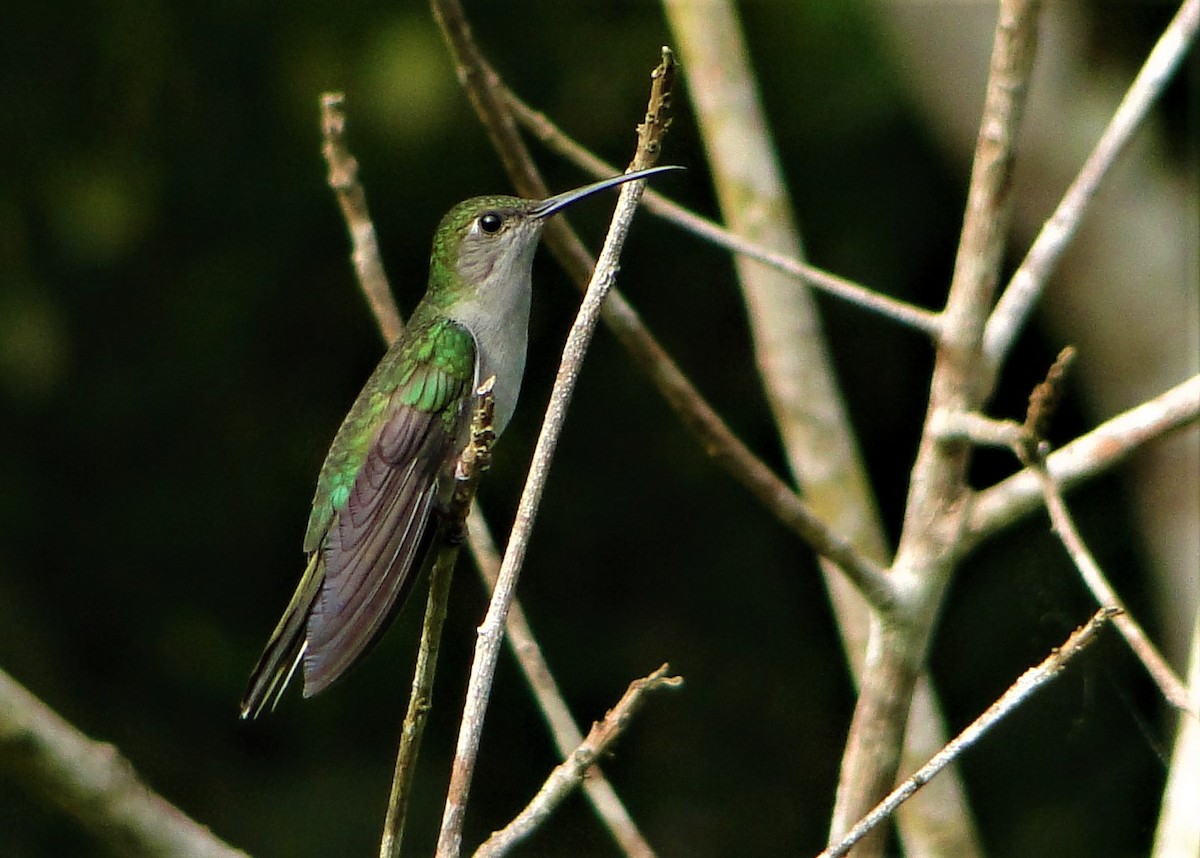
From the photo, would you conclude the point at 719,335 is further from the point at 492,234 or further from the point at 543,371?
the point at 492,234

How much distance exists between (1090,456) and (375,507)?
4.57 feet

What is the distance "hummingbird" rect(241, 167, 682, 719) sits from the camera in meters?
2.81

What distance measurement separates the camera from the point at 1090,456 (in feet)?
7.91

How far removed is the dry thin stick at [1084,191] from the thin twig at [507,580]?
0.83 m

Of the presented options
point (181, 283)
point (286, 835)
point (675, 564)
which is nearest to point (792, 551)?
point (675, 564)

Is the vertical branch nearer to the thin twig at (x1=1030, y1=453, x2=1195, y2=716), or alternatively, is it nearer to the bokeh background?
the thin twig at (x1=1030, y1=453, x2=1195, y2=716)

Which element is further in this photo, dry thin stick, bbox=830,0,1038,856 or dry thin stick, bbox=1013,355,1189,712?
dry thin stick, bbox=830,0,1038,856

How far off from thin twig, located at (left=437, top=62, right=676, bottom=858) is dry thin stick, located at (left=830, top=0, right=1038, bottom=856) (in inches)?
28.8

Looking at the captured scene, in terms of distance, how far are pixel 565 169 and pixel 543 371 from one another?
0.82m

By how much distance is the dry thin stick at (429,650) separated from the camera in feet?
6.55

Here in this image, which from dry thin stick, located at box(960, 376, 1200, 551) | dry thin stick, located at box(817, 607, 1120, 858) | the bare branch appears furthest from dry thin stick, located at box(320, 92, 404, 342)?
the bare branch

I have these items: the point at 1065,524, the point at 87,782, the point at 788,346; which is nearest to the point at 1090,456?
the point at 1065,524

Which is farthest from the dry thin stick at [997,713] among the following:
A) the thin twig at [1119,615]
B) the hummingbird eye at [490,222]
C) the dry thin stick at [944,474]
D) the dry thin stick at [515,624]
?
the hummingbird eye at [490,222]

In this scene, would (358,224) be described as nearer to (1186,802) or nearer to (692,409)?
(692,409)
